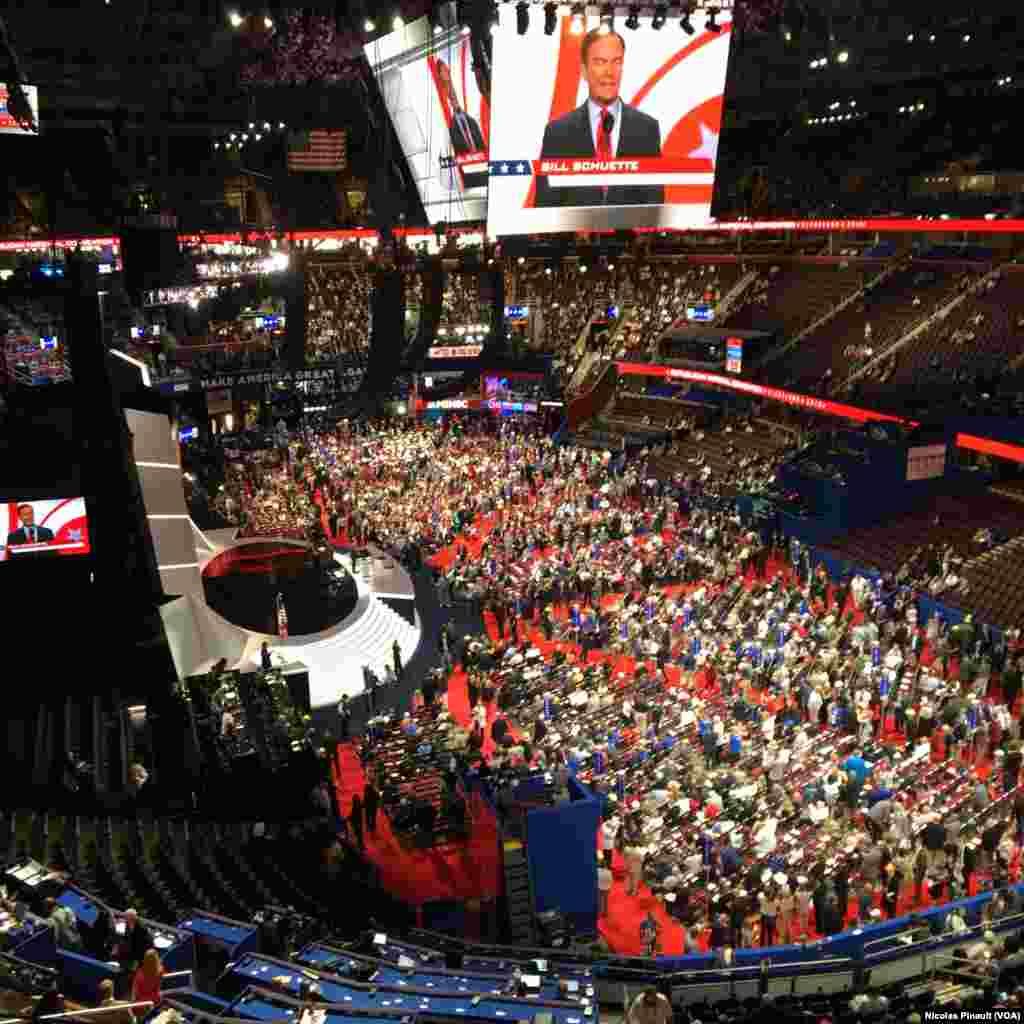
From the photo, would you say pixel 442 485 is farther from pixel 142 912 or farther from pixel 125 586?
pixel 142 912

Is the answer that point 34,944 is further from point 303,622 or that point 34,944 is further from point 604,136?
point 604,136

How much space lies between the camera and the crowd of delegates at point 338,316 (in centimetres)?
4553

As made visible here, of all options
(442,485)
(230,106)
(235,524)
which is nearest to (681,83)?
(442,485)

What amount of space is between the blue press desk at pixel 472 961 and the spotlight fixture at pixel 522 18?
48.4 feet

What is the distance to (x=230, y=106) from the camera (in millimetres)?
48156

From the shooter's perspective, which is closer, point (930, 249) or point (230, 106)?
point (930, 249)

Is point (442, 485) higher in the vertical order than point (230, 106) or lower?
lower

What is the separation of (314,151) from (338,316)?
1040cm

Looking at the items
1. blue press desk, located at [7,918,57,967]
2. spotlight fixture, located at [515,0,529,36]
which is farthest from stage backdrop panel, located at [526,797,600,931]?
spotlight fixture, located at [515,0,529,36]

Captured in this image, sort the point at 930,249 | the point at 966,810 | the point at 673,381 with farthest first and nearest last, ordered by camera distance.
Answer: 1. the point at 673,381
2. the point at 930,249
3. the point at 966,810

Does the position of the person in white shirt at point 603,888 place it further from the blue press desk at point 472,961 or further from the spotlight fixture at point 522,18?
the spotlight fixture at point 522,18

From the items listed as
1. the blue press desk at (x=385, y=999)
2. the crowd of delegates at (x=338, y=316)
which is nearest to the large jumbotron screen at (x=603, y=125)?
the blue press desk at (x=385, y=999)

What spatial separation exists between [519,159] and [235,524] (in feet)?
50.6

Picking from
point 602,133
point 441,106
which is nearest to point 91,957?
point 602,133
